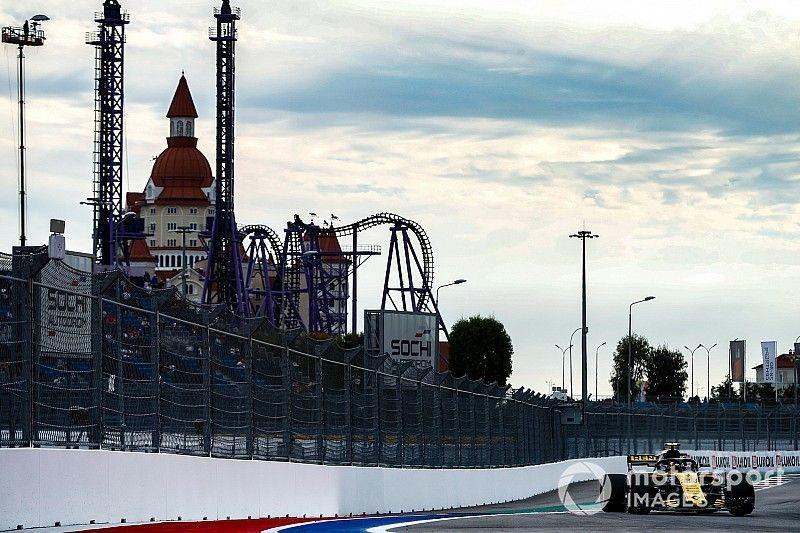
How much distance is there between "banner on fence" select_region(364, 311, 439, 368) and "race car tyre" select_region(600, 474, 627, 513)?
33253 mm

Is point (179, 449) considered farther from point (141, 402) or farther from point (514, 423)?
point (514, 423)

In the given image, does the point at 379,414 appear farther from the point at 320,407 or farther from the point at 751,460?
the point at 751,460

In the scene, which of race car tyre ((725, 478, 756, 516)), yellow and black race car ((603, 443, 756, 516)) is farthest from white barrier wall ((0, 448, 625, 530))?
race car tyre ((725, 478, 756, 516))

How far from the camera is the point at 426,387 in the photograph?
29797mm

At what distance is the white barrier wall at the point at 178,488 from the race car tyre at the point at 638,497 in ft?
12.9

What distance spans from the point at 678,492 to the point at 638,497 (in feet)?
2.44

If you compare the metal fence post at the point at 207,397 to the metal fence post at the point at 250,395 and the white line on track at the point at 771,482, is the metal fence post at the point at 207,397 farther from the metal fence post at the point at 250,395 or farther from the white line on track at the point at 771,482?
the white line on track at the point at 771,482

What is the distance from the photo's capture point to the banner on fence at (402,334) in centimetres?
6306

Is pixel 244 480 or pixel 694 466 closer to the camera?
pixel 244 480

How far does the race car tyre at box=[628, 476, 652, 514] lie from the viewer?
28.1 m

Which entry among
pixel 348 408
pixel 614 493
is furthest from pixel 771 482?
pixel 348 408

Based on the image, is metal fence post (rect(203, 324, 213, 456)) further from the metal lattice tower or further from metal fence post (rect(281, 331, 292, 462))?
the metal lattice tower

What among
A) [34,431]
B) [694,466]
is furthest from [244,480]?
[694,466]

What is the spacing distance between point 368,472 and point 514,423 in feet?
47.2
